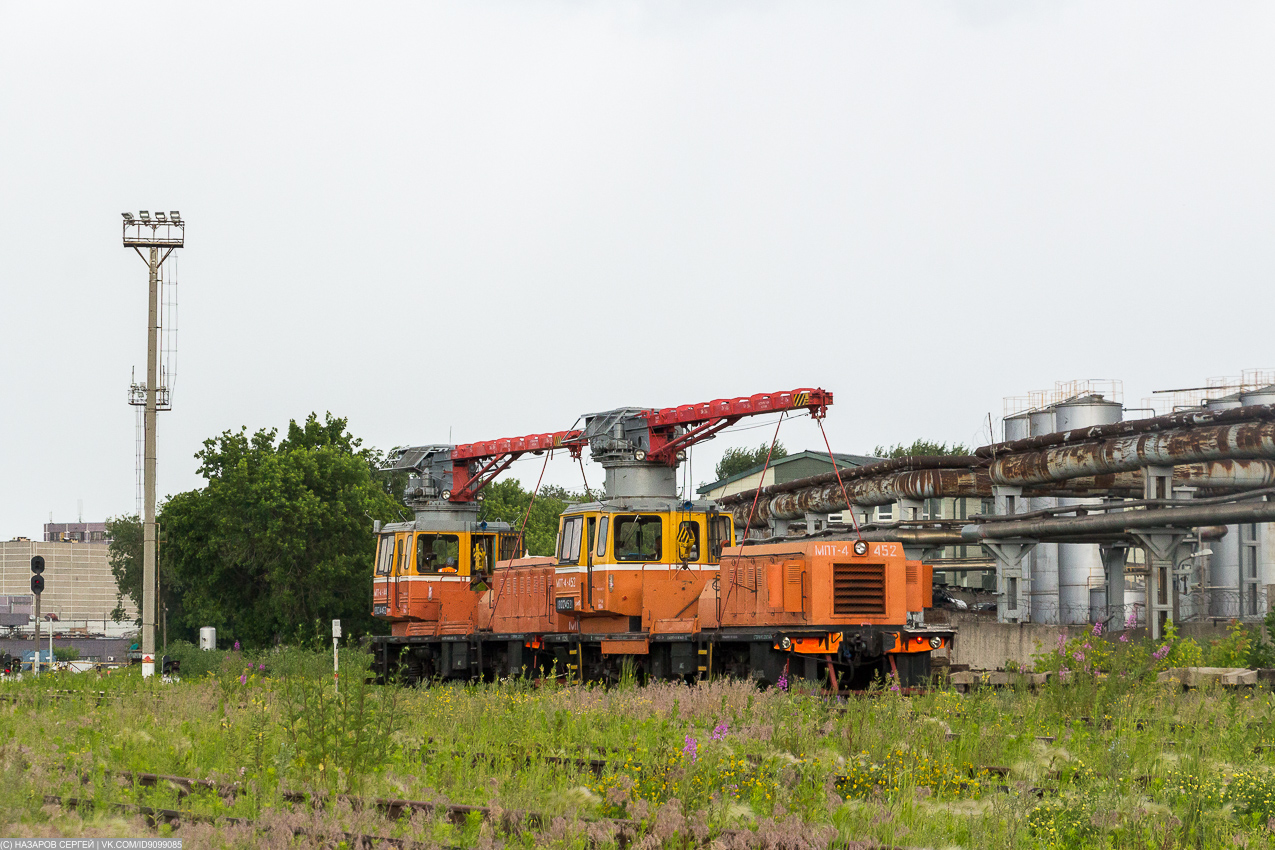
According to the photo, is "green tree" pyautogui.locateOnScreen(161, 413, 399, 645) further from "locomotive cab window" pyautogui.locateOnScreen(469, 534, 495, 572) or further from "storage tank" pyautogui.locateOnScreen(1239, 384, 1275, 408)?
"storage tank" pyautogui.locateOnScreen(1239, 384, 1275, 408)

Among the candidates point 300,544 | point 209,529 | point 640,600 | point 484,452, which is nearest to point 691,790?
point 640,600

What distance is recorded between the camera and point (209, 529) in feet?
160

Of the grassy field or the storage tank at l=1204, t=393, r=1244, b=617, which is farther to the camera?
the storage tank at l=1204, t=393, r=1244, b=617

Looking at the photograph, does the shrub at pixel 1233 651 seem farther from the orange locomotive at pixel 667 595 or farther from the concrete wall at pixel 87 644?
the concrete wall at pixel 87 644

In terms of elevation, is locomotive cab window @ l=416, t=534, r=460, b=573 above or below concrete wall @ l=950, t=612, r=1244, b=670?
above

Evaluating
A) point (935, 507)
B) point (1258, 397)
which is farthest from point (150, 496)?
point (935, 507)

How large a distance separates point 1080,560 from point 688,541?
80.2ft

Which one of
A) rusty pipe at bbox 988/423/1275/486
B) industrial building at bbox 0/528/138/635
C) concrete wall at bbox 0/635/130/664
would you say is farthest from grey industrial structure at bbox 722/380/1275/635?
industrial building at bbox 0/528/138/635

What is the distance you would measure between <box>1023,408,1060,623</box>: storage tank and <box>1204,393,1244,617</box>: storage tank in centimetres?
479

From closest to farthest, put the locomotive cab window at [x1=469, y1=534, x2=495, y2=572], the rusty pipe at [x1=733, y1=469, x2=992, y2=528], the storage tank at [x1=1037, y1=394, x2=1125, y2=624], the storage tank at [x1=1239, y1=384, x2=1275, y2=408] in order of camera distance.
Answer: the locomotive cab window at [x1=469, y1=534, x2=495, y2=572]
the rusty pipe at [x1=733, y1=469, x2=992, y2=528]
the storage tank at [x1=1239, y1=384, x2=1275, y2=408]
the storage tank at [x1=1037, y1=394, x2=1125, y2=624]

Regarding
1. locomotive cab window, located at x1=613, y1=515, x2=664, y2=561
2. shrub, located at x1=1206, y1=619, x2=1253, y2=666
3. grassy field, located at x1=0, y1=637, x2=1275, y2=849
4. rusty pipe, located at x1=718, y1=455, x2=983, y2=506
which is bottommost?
shrub, located at x1=1206, y1=619, x2=1253, y2=666

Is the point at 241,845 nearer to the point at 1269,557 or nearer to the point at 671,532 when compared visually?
the point at 671,532

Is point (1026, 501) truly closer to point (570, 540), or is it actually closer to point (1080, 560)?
point (1080, 560)

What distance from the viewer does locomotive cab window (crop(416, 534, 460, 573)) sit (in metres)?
29.0
